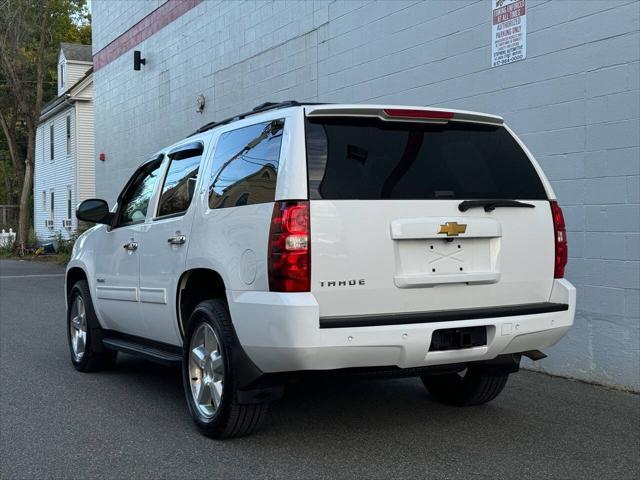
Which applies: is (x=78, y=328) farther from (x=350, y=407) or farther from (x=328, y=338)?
(x=328, y=338)

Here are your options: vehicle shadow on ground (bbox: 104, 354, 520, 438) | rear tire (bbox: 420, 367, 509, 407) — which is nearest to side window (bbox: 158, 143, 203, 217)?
vehicle shadow on ground (bbox: 104, 354, 520, 438)

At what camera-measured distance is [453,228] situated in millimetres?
4320

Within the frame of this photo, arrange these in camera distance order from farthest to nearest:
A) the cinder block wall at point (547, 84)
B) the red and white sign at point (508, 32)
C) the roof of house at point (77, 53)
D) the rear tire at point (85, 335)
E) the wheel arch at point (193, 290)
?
the roof of house at point (77, 53)
the red and white sign at point (508, 32)
the rear tire at point (85, 335)
the cinder block wall at point (547, 84)
the wheel arch at point (193, 290)

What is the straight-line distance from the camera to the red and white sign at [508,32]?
7391 millimetres

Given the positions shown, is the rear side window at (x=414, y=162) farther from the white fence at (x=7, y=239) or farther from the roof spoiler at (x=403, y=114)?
the white fence at (x=7, y=239)

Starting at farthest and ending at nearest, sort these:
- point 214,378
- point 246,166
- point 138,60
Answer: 1. point 138,60
2. point 214,378
3. point 246,166

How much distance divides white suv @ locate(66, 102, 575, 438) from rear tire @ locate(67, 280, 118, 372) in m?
1.75

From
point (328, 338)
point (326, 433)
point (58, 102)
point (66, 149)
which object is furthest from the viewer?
point (66, 149)

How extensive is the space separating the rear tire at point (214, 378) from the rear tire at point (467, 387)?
1.67 meters

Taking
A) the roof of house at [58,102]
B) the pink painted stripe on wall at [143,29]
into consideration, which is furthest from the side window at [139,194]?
the roof of house at [58,102]

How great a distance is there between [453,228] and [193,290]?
1893 millimetres

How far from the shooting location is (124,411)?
5652 millimetres

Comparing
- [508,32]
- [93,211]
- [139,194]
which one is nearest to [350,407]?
[139,194]

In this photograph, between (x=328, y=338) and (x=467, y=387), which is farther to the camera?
(x=467, y=387)
